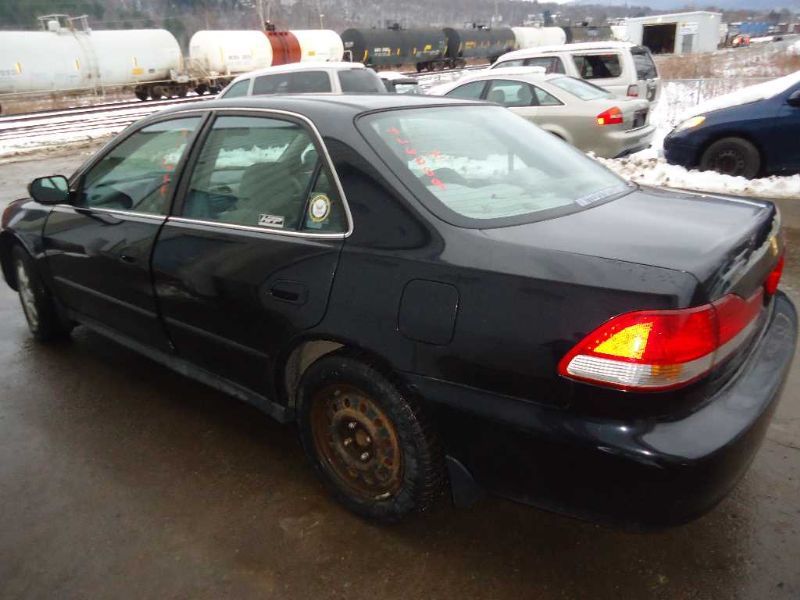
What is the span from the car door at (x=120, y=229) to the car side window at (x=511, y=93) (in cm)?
721

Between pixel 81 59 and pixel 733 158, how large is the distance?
2675 centimetres

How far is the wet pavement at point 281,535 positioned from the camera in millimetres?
2234

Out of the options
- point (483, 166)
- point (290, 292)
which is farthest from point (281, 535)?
point (483, 166)

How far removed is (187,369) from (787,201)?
6.84 metres

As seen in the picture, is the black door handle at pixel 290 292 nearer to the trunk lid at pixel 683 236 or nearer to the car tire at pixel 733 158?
the trunk lid at pixel 683 236

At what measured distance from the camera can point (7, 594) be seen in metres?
2.28

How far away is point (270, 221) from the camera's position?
265 centimetres

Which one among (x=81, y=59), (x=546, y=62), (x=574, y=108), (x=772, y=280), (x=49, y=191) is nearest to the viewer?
(x=772, y=280)

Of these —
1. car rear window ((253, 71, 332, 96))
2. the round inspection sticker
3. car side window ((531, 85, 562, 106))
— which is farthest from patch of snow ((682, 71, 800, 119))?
the round inspection sticker

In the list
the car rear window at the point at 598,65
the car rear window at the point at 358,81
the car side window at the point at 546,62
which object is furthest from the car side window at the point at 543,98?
the car rear window at the point at 358,81

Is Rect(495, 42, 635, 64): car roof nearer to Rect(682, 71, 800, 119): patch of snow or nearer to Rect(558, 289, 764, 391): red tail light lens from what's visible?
Rect(682, 71, 800, 119): patch of snow

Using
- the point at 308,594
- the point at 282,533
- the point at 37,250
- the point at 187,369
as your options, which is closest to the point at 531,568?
the point at 308,594

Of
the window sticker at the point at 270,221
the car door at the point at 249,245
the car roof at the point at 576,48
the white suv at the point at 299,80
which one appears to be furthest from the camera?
the car roof at the point at 576,48

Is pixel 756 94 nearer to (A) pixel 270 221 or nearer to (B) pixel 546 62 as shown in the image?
(B) pixel 546 62
